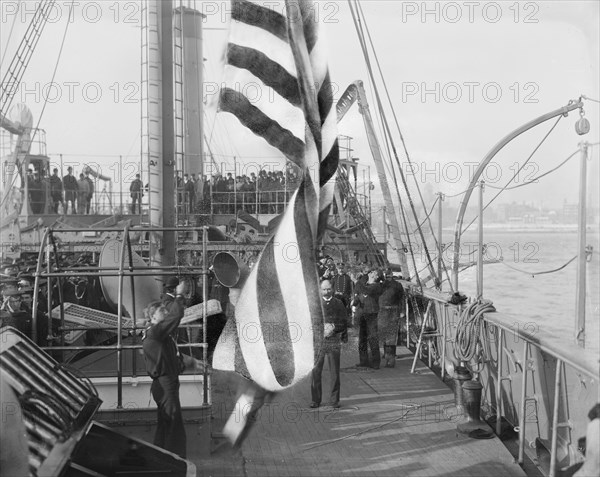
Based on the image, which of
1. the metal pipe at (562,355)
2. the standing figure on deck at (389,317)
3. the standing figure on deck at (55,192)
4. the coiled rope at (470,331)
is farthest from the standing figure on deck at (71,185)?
the metal pipe at (562,355)

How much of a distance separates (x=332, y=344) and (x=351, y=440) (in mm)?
1426

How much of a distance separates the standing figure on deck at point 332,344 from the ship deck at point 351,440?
0.19 meters

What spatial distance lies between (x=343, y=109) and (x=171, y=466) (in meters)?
11.2

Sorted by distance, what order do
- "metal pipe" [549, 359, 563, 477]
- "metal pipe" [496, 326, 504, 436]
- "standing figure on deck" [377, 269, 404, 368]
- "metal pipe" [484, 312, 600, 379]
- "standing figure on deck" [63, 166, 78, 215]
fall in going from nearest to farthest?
"metal pipe" [484, 312, 600, 379], "metal pipe" [549, 359, 563, 477], "metal pipe" [496, 326, 504, 436], "standing figure on deck" [377, 269, 404, 368], "standing figure on deck" [63, 166, 78, 215]

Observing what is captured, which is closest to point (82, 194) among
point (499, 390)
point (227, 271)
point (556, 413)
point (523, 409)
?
point (227, 271)

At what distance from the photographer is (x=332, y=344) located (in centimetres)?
755

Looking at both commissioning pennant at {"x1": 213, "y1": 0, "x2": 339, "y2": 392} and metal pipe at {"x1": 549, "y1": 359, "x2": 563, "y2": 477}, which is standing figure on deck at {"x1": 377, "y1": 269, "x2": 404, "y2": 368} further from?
metal pipe at {"x1": 549, "y1": 359, "x2": 563, "y2": 477}

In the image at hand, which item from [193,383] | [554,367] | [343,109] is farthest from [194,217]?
[554,367]

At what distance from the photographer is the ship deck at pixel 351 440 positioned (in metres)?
5.53

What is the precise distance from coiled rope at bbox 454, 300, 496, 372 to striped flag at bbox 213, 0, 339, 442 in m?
1.76

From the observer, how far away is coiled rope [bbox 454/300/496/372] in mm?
6598

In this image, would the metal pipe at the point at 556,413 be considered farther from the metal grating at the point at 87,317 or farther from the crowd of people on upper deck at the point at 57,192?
the crowd of people on upper deck at the point at 57,192

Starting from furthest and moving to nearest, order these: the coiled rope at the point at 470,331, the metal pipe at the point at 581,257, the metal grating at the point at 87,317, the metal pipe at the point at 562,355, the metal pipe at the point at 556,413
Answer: the metal grating at the point at 87,317
the metal pipe at the point at 581,257
the coiled rope at the point at 470,331
the metal pipe at the point at 556,413
the metal pipe at the point at 562,355

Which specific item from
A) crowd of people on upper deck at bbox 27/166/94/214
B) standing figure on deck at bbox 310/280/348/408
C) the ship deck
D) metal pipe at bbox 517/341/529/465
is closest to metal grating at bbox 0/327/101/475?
the ship deck
